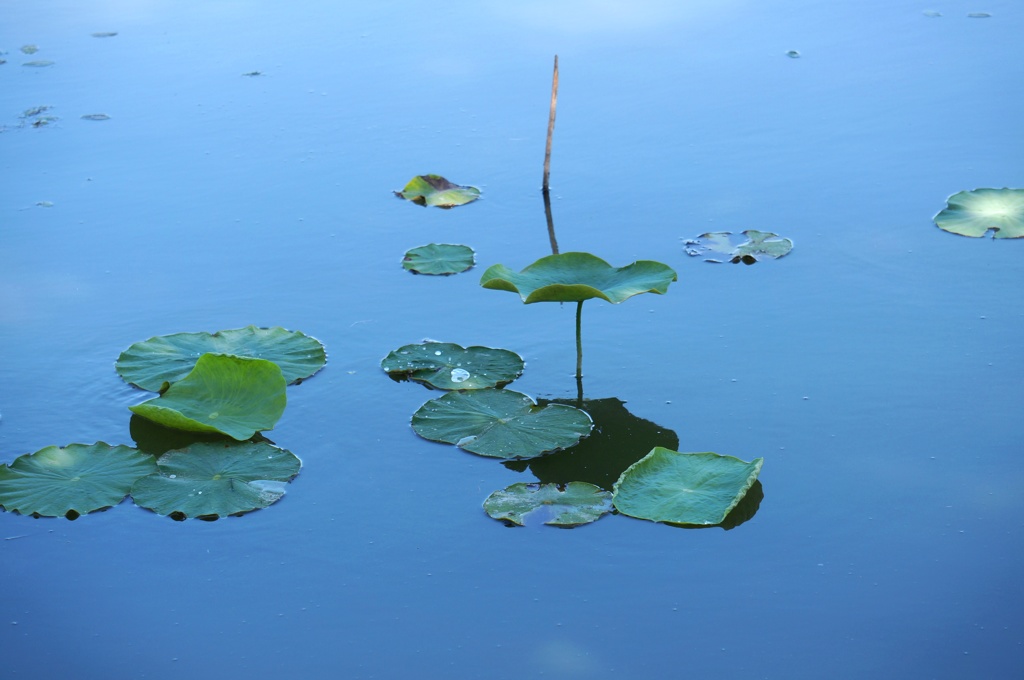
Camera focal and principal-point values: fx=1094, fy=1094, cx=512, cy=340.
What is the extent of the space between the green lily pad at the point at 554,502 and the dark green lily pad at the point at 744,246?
133 centimetres

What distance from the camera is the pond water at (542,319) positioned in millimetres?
2252

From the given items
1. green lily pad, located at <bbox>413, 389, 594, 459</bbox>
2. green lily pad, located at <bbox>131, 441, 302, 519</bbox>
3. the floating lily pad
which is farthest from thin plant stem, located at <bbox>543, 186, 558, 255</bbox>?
green lily pad, located at <bbox>131, 441, 302, 519</bbox>

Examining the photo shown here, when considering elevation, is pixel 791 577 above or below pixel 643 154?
below

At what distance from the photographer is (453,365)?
3.07 m

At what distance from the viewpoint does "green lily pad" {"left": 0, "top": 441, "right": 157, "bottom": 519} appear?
262 centimetres

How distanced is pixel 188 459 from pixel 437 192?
1.76 meters

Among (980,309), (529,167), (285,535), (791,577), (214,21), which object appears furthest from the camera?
(214,21)

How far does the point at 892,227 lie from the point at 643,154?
1.07 m

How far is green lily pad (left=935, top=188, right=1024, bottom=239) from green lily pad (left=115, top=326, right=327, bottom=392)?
86.6 inches

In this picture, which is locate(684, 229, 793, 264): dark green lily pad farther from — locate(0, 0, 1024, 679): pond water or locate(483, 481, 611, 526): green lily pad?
locate(483, 481, 611, 526): green lily pad

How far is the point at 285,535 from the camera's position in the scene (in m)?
2.53

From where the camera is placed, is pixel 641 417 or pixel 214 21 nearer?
pixel 641 417

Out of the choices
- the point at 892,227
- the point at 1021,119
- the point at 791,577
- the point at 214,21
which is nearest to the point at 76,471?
the point at 791,577

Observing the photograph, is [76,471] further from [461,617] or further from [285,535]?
[461,617]
